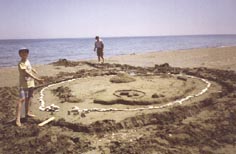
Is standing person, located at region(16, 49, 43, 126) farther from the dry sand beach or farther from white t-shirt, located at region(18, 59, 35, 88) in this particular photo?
the dry sand beach

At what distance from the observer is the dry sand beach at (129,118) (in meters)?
4.89

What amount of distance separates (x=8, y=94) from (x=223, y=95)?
695 cm

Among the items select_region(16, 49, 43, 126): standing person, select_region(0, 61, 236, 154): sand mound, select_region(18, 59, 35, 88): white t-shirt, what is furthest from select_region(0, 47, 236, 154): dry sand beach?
select_region(18, 59, 35, 88): white t-shirt

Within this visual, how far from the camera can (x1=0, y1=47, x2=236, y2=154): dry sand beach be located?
4.89 meters

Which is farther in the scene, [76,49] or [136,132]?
[76,49]

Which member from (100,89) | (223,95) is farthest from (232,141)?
(100,89)

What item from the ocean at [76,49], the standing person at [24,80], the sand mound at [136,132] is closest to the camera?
the sand mound at [136,132]

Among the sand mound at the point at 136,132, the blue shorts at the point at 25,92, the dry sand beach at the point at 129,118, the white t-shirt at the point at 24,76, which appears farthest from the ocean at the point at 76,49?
the sand mound at the point at 136,132

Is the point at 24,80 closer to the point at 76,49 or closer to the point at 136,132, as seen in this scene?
the point at 136,132

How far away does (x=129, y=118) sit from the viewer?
6.17 metres

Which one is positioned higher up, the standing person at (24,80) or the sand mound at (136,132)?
the standing person at (24,80)

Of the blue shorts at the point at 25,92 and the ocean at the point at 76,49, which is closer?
the blue shorts at the point at 25,92

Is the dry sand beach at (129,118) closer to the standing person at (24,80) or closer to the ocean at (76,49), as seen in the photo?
the standing person at (24,80)

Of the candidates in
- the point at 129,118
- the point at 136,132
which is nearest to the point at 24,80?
the point at 129,118
